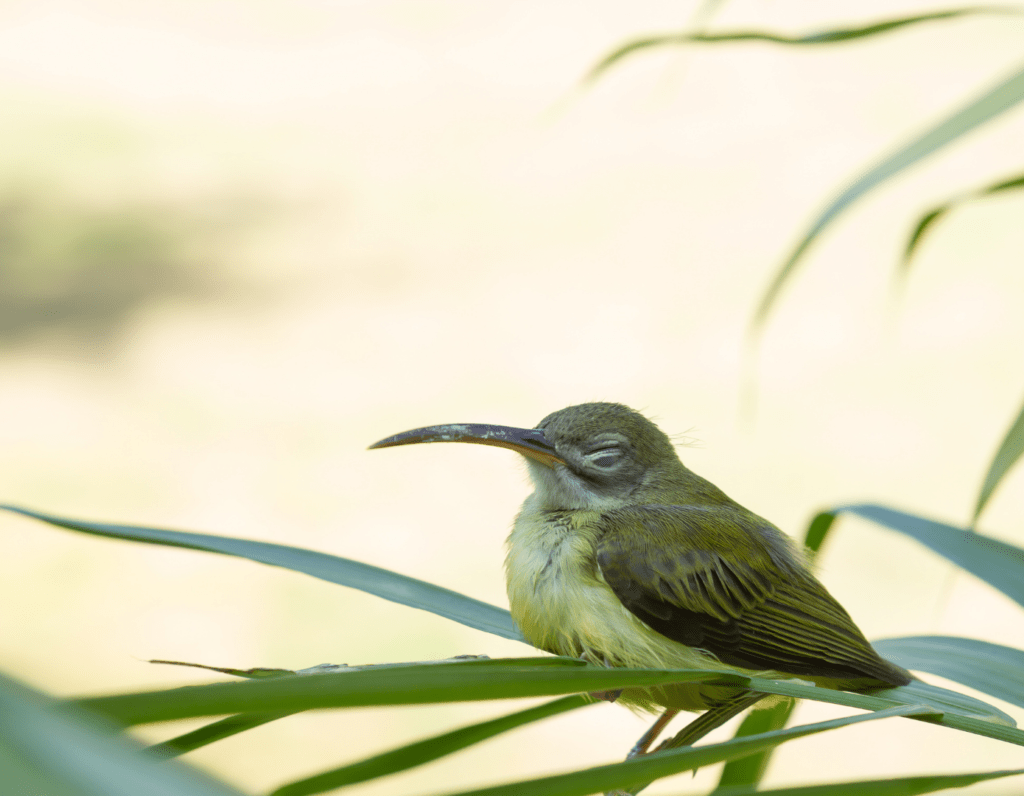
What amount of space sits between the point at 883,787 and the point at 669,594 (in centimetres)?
78

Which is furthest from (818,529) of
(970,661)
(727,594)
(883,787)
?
(883,787)

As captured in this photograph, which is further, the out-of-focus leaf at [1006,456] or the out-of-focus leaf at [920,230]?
the out-of-focus leaf at [920,230]

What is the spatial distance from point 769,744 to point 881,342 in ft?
26.4

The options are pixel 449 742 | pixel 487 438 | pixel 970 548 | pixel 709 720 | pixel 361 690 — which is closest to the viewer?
pixel 361 690

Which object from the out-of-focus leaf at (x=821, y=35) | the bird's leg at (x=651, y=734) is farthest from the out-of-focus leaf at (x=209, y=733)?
the out-of-focus leaf at (x=821, y=35)

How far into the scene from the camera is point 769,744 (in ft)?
3.04

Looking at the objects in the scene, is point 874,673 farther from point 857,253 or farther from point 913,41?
point 913,41

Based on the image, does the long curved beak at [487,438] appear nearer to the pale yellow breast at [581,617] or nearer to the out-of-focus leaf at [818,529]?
the pale yellow breast at [581,617]

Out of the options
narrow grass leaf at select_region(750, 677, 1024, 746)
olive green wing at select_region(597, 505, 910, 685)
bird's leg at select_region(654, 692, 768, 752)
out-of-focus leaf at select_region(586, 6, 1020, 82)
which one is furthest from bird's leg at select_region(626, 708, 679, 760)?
out-of-focus leaf at select_region(586, 6, 1020, 82)

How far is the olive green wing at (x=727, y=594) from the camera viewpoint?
1.67m

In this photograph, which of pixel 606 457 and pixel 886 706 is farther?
pixel 606 457

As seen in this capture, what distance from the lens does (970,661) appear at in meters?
1.57

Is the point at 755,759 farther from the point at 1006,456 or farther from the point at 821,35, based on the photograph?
the point at 821,35

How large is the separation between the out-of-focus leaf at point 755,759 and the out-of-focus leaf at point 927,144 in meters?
0.89
